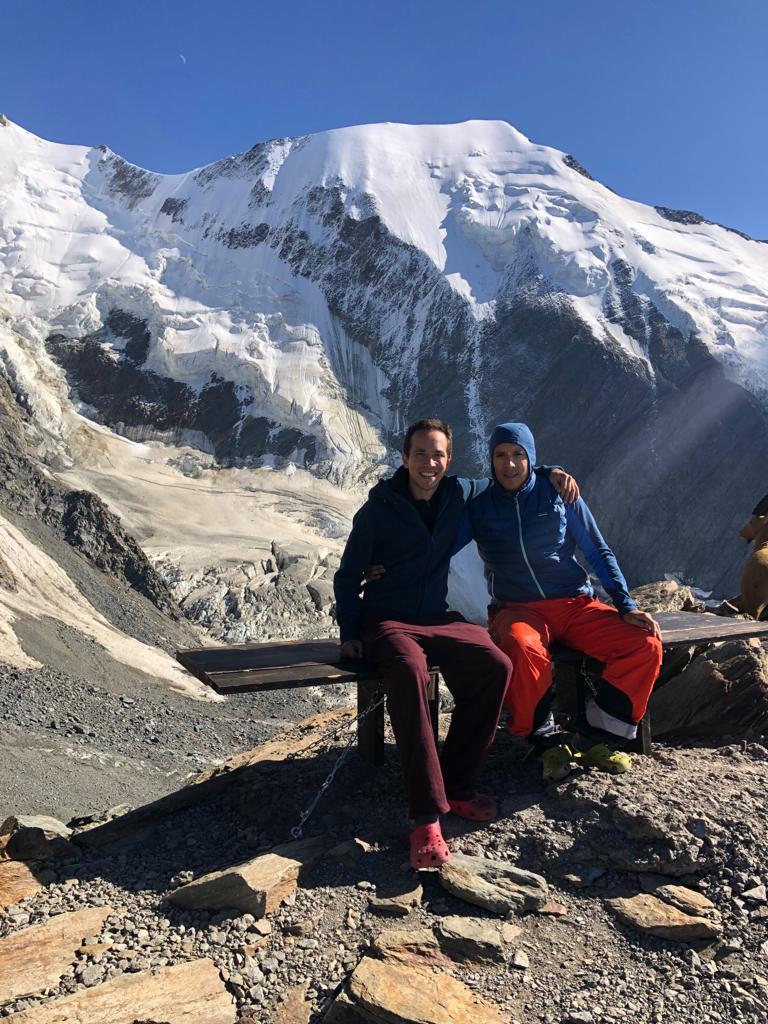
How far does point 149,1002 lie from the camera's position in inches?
91.7

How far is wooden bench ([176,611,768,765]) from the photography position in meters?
3.44

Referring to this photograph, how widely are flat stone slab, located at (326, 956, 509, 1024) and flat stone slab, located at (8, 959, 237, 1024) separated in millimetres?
359

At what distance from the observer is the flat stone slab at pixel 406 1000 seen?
2.29 m

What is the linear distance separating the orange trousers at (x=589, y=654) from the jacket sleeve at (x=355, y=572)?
70cm

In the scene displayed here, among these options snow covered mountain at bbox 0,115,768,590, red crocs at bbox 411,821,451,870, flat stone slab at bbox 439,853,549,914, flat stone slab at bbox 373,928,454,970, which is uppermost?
snow covered mountain at bbox 0,115,768,590

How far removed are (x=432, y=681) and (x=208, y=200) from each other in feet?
243

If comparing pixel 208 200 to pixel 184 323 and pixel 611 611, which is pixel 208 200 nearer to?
pixel 184 323

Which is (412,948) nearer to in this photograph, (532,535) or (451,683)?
(451,683)

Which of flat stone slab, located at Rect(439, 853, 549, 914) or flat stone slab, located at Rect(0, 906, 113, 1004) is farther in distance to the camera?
flat stone slab, located at Rect(439, 853, 549, 914)

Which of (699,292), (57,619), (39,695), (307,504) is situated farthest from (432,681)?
(699,292)

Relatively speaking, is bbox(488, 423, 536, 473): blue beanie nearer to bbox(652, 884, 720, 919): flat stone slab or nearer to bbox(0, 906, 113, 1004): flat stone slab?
bbox(652, 884, 720, 919): flat stone slab

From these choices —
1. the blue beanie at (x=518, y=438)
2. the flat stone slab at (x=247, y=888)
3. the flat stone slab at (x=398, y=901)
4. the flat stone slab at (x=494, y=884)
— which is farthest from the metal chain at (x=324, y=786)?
the blue beanie at (x=518, y=438)

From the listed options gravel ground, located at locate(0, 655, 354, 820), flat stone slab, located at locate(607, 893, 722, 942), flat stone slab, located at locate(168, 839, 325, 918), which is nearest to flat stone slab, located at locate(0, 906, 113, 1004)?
flat stone slab, located at locate(168, 839, 325, 918)

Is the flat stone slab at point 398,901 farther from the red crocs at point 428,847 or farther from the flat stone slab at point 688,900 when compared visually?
the flat stone slab at point 688,900
